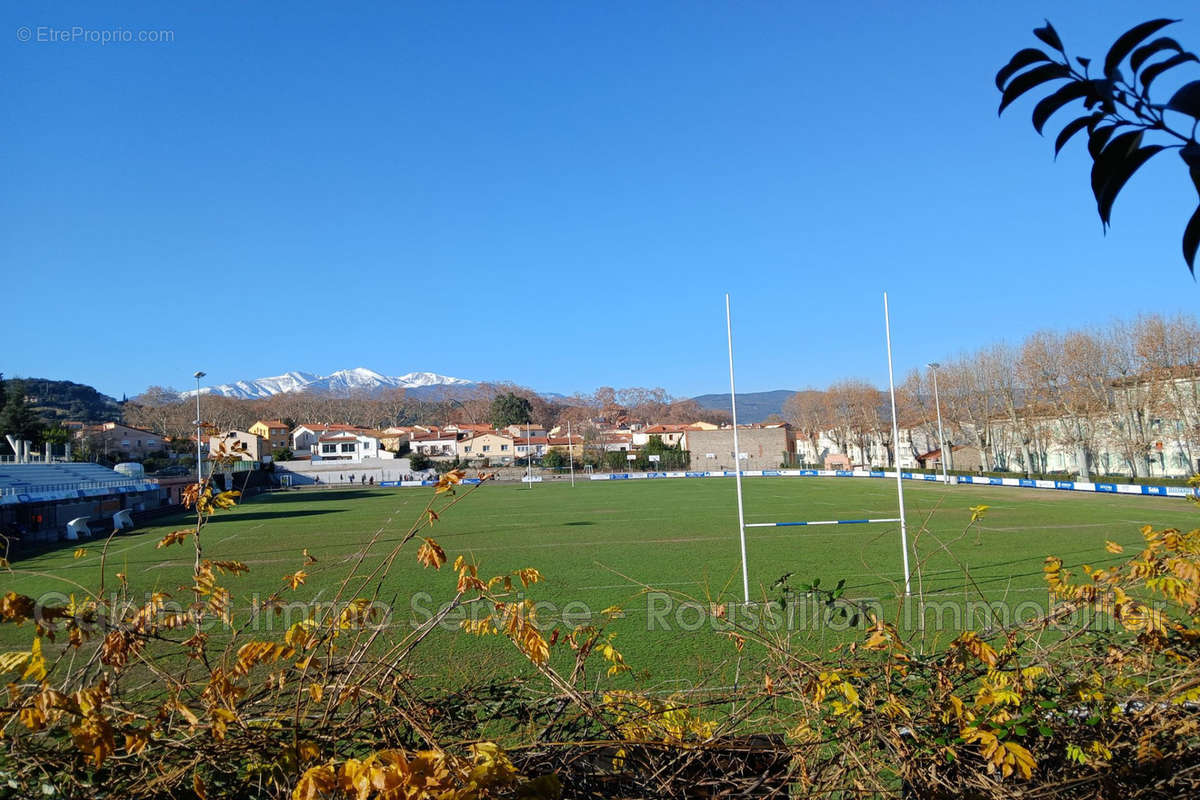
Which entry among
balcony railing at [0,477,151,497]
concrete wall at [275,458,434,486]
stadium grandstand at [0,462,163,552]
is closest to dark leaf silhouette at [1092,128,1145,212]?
stadium grandstand at [0,462,163,552]

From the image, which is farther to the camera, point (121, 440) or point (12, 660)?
point (121, 440)

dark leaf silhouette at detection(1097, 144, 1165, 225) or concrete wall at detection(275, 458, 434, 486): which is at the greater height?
dark leaf silhouette at detection(1097, 144, 1165, 225)

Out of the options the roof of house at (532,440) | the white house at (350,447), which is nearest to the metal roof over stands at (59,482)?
the white house at (350,447)

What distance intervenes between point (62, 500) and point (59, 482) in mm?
5544

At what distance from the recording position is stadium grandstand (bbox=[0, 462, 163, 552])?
22.1 meters

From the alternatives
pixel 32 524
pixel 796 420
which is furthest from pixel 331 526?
pixel 796 420

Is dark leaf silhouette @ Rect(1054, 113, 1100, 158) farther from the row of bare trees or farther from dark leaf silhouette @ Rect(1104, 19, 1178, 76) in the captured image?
the row of bare trees

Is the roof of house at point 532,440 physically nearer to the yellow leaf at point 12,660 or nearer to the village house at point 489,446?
the village house at point 489,446

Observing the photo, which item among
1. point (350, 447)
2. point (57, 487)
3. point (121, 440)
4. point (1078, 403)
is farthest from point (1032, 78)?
point (121, 440)

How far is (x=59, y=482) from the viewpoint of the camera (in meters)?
28.7

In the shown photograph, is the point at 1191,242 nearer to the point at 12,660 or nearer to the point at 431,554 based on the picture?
the point at 431,554

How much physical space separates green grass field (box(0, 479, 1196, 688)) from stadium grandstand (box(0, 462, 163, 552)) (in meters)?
2.59

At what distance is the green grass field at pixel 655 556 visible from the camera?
26.2ft

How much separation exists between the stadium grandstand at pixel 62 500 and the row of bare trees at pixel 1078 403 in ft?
135
